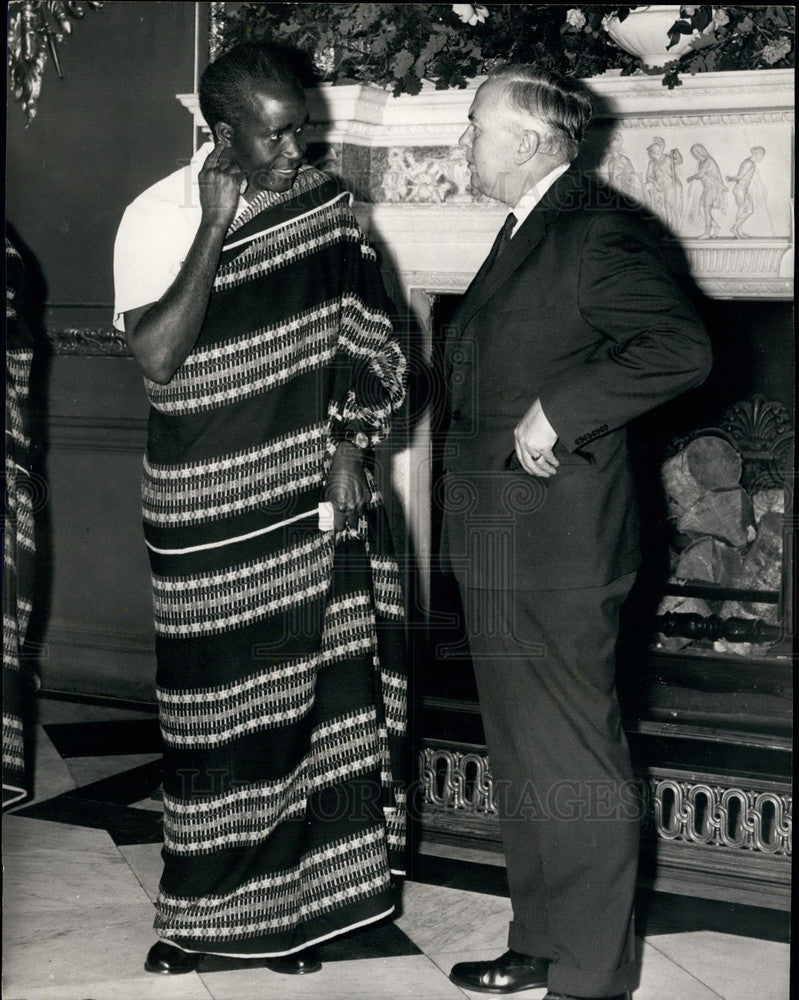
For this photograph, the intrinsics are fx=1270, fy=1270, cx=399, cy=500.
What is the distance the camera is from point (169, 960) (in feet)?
7.48

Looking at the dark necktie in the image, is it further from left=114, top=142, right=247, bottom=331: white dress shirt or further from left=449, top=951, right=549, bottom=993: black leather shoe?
left=449, top=951, right=549, bottom=993: black leather shoe

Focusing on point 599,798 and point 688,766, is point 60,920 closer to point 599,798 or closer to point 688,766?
point 599,798

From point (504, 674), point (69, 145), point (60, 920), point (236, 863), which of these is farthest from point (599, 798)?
point (69, 145)

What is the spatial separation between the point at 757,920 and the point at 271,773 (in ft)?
3.61

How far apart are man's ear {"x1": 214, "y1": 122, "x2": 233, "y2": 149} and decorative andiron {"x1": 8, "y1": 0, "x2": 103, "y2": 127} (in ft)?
6.94

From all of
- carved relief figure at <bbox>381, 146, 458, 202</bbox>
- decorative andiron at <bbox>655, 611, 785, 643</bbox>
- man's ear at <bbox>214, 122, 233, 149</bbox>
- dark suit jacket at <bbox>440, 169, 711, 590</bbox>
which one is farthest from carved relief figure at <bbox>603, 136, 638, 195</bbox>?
man's ear at <bbox>214, 122, 233, 149</bbox>

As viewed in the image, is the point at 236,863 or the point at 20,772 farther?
the point at 20,772

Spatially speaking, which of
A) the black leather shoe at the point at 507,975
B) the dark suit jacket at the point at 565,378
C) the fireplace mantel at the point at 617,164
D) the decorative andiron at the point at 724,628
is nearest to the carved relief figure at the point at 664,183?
the fireplace mantel at the point at 617,164

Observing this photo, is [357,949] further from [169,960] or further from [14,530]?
[14,530]

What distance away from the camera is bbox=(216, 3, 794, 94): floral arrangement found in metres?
2.88

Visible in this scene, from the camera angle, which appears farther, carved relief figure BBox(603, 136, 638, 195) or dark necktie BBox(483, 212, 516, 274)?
carved relief figure BBox(603, 136, 638, 195)

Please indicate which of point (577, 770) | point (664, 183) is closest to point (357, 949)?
point (577, 770)

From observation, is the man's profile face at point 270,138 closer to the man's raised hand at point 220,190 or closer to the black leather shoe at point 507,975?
the man's raised hand at point 220,190

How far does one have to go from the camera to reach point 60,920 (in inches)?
98.7
